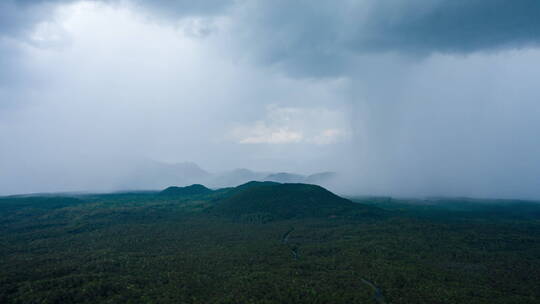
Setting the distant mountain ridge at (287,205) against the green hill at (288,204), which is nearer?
the distant mountain ridge at (287,205)

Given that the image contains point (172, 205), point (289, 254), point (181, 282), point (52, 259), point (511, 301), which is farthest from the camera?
point (172, 205)

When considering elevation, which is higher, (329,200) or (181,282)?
(329,200)

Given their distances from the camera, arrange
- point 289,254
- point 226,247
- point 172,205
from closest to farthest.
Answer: point 289,254 → point 226,247 → point 172,205

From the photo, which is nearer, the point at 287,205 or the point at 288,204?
the point at 287,205

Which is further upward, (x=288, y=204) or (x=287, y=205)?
(x=288, y=204)

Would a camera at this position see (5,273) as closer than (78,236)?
Yes

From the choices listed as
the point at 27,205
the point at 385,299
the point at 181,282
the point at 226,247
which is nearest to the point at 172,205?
the point at 27,205

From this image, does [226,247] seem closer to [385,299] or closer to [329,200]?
[385,299]
